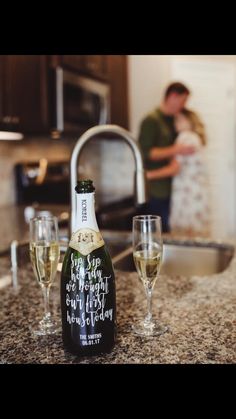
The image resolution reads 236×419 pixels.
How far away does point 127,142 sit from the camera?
1.14m

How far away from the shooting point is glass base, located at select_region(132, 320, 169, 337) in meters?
0.88

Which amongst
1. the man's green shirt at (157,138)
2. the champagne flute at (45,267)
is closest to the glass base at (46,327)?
the champagne flute at (45,267)

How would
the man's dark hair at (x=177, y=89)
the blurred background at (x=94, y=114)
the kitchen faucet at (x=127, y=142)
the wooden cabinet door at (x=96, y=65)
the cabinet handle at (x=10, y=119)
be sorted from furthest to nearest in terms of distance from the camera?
the wooden cabinet door at (x=96, y=65) < the man's dark hair at (x=177, y=89) < the blurred background at (x=94, y=114) < the cabinet handle at (x=10, y=119) < the kitchen faucet at (x=127, y=142)

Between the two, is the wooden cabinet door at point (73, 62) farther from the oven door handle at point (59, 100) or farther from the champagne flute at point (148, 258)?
the champagne flute at point (148, 258)

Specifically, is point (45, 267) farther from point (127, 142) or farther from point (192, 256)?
point (192, 256)

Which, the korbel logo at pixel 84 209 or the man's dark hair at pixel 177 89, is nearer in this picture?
the korbel logo at pixel 84 209

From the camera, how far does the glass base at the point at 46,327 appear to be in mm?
896

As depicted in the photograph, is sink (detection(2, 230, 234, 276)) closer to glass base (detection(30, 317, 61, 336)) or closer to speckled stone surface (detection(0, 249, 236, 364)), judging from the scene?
speckled stone surface (detection(0, 249, 236, 364))

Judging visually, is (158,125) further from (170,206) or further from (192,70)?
(192,70)

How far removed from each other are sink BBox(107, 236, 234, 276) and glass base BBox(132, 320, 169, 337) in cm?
78

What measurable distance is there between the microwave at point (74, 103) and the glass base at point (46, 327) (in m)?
2.01

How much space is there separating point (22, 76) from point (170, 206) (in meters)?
1.45

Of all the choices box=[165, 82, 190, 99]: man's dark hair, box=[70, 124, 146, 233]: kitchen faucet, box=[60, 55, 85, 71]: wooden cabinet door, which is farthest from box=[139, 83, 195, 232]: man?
box=[70, 124, 146, 233]: kitchen faucet
